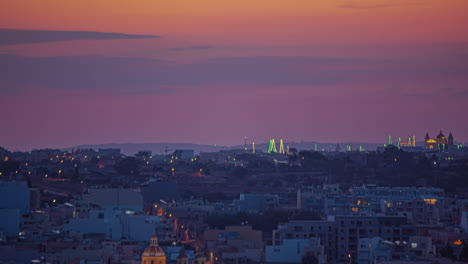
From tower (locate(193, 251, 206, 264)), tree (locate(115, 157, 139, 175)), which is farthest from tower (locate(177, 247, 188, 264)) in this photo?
tree (locate(115, 157, 139, 175))

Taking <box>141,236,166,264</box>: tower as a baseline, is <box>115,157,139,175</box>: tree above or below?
above

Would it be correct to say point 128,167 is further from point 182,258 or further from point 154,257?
point 154,257

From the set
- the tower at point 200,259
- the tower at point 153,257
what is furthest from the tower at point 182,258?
the tower at point 153,257

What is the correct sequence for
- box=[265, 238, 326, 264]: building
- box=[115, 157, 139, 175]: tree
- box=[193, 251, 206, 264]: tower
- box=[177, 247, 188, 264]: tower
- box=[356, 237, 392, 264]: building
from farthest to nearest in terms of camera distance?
1. box=[115, 157, 139, 175]: tree
2. box=[265, 238, 326, 264]: building
3. box=[356, 237, 392, 264]: building
4. box=[193, 251, 206, 264]: tower
5. box=[177, 247, 188, 264]: tower

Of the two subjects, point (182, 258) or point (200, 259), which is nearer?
point (182, 258)

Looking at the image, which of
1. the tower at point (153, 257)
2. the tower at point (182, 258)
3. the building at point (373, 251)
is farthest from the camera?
the building at point (373, 251)

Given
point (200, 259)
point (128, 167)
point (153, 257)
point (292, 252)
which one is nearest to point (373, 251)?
point (292, 252)

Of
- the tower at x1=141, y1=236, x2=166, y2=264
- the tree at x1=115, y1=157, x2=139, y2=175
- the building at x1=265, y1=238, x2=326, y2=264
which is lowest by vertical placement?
the tower at x1=141, y1=236, x2=166, y2=264

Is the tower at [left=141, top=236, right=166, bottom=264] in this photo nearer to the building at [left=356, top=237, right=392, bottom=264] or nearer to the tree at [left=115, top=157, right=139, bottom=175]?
the building at [left=356, top=237, right=392, bottom=264]

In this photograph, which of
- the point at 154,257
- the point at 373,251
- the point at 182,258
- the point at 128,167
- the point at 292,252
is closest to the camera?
the point at 154,257

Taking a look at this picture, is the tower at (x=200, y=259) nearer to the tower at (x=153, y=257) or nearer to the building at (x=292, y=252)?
the building at (x=292, y=252)

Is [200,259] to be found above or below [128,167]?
below

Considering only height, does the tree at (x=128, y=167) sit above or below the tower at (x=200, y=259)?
above
